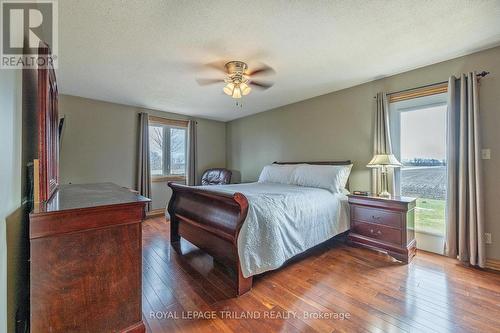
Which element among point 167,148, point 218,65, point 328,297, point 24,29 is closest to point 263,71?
point 218,65

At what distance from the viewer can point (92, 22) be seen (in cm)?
187

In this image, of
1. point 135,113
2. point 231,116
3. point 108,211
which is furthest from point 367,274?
point 135,113

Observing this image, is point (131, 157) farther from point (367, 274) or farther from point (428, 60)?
point (428, 60)

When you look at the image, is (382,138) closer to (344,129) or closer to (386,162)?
(386,162)

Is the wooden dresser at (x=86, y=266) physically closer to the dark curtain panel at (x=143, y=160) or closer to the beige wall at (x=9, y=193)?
Answer: the beige wall at (x=9, y=193)

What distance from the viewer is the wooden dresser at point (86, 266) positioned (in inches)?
45.6

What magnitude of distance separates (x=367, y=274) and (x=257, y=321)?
134 centimetres

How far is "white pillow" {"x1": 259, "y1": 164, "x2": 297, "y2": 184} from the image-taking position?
3.92 metres

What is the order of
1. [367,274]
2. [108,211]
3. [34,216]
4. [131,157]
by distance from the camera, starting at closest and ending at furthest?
1. [34,216]
2. [108,211]
3. [367,274]
4. [131,157]

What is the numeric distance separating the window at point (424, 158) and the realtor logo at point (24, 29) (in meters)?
3.87

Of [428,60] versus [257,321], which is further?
[428,60]

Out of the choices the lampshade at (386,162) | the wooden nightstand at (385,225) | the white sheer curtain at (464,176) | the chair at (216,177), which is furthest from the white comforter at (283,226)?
the chair at (216,177)

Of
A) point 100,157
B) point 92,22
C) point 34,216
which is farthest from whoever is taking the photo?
point 100,157

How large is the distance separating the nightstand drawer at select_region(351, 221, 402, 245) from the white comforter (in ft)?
0.66
